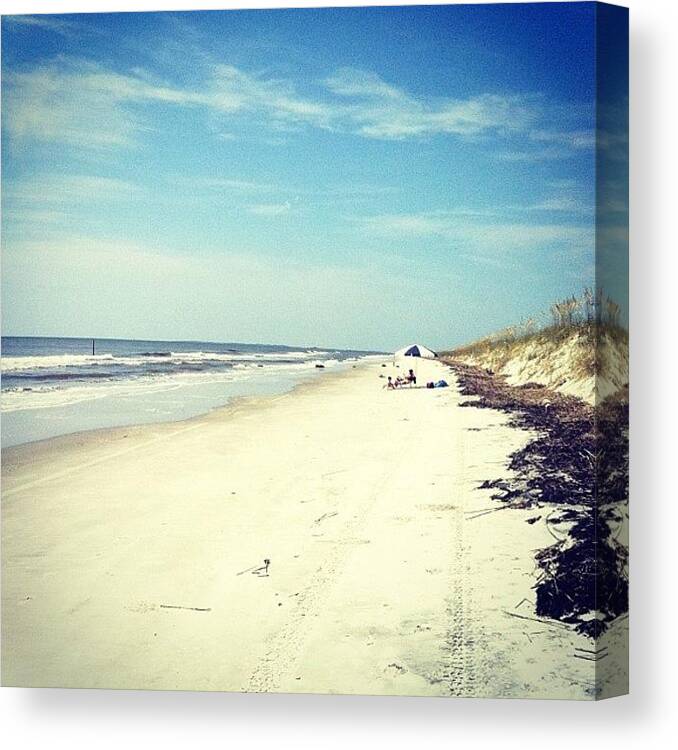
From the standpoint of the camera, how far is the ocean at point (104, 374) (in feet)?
15.0

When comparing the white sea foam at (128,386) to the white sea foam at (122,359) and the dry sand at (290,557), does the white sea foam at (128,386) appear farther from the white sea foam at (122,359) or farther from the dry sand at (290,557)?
the dry sand at (290,557)

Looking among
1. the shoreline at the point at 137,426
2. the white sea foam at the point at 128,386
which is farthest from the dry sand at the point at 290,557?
the white sea foam at the point at 128,386

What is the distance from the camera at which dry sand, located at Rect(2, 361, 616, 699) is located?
13.6 ft

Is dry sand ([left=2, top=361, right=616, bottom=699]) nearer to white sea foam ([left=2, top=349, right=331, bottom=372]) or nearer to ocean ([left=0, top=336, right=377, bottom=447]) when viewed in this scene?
ocean ([left=0, top=336, right=377, bottom=447])

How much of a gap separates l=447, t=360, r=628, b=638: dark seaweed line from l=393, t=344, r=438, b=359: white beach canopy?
50 centimetres

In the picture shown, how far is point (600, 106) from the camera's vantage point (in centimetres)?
418

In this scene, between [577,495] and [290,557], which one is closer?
[577,495]

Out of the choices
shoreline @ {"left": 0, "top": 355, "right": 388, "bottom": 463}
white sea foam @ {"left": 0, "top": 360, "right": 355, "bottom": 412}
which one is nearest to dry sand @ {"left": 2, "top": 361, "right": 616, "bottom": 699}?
shoreline @ {"left": 0, "top": 355, "right": 388, "bottom": 463}

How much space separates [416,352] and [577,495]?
1023mm

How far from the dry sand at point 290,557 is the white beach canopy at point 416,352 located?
73 mm

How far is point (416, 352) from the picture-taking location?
4.48 metres

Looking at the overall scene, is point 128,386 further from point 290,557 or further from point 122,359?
point 290,557

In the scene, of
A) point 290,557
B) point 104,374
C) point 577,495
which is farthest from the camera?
point 104,374

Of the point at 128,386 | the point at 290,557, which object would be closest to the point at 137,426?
the point at 128,386
